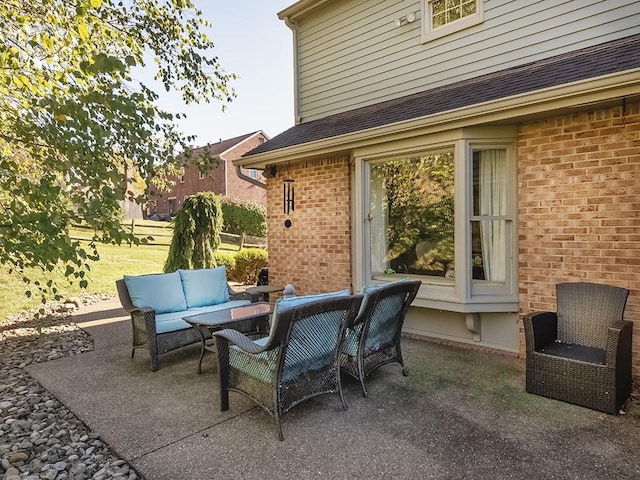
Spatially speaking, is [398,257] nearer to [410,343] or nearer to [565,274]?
[410,343]

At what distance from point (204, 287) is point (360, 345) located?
8.98 ft

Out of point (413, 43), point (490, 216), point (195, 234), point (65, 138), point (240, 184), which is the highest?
point (240, 184)

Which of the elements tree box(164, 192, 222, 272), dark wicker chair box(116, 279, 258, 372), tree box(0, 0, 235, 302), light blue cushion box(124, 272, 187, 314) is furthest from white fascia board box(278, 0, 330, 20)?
dark wicker chair box(116, 279, 258, 372)

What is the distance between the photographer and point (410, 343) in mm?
5234

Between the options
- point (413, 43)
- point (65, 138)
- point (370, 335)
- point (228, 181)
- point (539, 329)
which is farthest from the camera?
point (228, 181)

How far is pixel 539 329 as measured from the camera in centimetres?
358

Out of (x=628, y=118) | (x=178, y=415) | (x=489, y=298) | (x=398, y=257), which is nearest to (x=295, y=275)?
(x=398, y=257)

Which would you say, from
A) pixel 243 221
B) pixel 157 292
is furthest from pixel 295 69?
pixel 243 221

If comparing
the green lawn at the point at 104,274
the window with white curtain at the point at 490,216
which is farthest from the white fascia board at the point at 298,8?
the green lawn at the point at 104,274

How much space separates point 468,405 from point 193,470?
2.30 metres

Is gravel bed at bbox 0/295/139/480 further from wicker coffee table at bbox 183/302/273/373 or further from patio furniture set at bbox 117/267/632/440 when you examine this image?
wicker coffee table at bbox 183/302/273/373

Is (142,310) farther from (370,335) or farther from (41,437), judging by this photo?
(370,335)

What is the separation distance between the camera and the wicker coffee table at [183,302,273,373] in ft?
14.0

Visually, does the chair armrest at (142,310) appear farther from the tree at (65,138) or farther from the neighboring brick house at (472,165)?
the neighboring brick house at (472,165)
